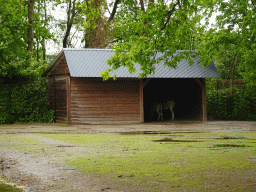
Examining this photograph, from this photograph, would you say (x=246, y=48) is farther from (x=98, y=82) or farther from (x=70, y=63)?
(x=70, y=63)

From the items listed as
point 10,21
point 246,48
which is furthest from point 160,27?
point 10,21

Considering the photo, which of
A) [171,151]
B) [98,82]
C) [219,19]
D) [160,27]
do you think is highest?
[219,19]

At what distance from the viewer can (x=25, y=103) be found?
22312mm

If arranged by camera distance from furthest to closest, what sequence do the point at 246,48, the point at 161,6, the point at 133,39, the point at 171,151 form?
1. the point at 246,48
2. the point at 133,39
3. the point at 161,6
4. the point at 171,151

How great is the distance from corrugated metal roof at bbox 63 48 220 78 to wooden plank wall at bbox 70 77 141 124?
0.71m

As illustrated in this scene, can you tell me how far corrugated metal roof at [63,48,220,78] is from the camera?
845 inches

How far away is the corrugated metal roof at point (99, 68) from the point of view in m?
21.5

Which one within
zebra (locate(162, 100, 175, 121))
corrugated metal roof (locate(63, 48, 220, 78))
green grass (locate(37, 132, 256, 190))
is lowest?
green grass (locate(37, 132, 256, 190))

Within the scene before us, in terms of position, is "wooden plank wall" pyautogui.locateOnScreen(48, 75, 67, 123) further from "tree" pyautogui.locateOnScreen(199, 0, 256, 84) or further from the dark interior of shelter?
"tree" pyautogui.locateOnScreen(199, 0, 256, 84)

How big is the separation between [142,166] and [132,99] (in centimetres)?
1602

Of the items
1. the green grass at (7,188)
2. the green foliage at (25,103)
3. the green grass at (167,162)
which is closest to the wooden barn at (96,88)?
the green foliage at (25,103)

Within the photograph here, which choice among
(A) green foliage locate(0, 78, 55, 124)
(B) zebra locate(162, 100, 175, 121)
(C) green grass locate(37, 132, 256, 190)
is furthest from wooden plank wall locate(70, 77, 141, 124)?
(C) green grass locate(37, 132, 256, 190)

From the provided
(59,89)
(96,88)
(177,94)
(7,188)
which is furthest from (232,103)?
(7,188)

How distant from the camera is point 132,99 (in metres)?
22.7
